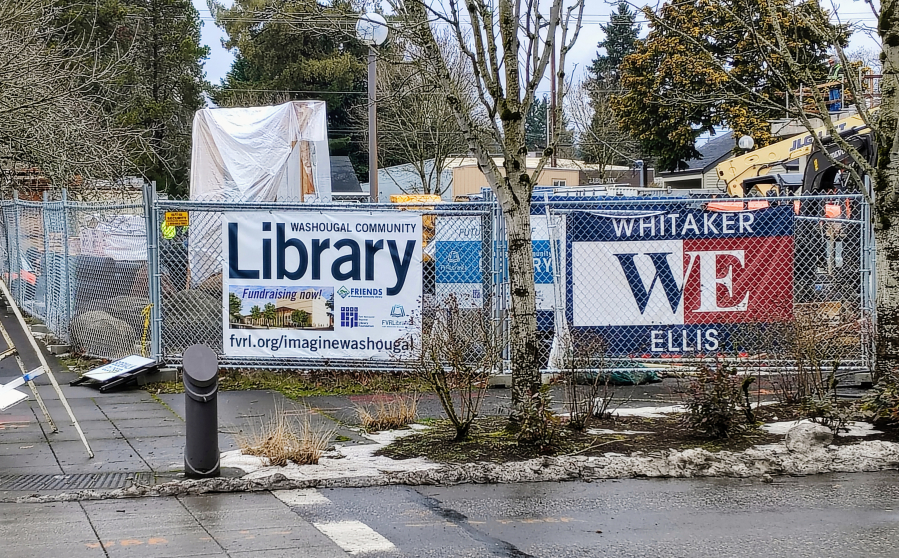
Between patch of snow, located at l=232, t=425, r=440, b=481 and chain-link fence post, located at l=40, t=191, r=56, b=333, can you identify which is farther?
chain-link fence post, located at l=40, t=191, r=56, b=333

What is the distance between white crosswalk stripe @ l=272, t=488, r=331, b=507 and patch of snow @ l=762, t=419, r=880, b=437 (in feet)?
13.4

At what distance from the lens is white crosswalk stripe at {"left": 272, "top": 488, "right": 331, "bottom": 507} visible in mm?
6289

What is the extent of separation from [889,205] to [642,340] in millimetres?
3325

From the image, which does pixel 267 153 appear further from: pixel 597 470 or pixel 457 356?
pixel 597 470

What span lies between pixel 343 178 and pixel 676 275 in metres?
31.6

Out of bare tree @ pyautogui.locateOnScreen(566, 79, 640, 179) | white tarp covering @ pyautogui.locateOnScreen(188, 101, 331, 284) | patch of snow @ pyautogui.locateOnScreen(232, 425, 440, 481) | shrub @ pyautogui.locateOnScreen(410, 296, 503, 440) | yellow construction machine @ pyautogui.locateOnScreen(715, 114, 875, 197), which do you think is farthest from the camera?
bare tree @ pyautogui.locateOnScreen(566, 79, 640, 179)

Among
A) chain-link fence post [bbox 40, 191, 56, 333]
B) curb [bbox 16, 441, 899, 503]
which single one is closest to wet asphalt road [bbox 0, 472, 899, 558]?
curb [bbox 16, 441, 899, 503]

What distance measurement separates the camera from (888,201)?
8.09 m

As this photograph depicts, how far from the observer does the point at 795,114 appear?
823 centimetres

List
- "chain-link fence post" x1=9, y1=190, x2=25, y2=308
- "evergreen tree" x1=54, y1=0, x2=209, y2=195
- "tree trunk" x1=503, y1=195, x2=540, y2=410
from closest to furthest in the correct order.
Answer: "tree trunk" x1=503, y1=195, x2=540, y2=410 → "chain-link fence post" x1=9, y1=190, x2=25, y2=308 → "evergreen tree" x1=54, y1=0, x2=209, y2=195

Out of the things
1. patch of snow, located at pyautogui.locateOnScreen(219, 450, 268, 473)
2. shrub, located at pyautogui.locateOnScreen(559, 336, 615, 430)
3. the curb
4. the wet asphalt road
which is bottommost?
the wet asphalt road

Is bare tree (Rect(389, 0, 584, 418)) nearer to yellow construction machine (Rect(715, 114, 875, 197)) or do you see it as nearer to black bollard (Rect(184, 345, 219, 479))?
black bollard (Rect(184, 345, 219, 479))

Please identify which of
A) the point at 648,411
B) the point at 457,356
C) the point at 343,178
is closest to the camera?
the point at 457,356

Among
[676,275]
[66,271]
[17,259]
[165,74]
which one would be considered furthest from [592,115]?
[676,275]
